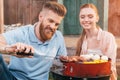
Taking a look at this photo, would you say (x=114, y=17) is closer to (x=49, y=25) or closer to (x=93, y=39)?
(x=93, y=39)

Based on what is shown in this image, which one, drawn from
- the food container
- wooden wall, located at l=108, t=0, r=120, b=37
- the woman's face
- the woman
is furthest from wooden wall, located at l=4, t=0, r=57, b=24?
the food container

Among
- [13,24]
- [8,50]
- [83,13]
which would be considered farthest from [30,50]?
[13,24]

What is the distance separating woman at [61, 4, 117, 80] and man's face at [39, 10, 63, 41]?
0.50 metres

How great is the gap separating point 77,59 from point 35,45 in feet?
1.38

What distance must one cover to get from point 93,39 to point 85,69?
3.01 feet

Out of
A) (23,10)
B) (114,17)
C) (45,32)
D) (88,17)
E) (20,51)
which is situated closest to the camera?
(20,51)

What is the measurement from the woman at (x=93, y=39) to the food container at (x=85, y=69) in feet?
2.01

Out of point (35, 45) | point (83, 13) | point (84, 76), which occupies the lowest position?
point (84, 76)

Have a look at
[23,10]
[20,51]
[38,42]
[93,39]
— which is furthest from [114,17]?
[20,51]

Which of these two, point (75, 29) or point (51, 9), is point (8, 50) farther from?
point (75, 29)

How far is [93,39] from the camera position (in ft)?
12.3

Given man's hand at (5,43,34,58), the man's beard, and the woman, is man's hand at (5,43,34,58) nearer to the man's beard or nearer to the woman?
the man's beard

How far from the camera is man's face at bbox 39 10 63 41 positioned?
3.18 metres

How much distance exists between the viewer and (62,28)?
9070 millimetres
